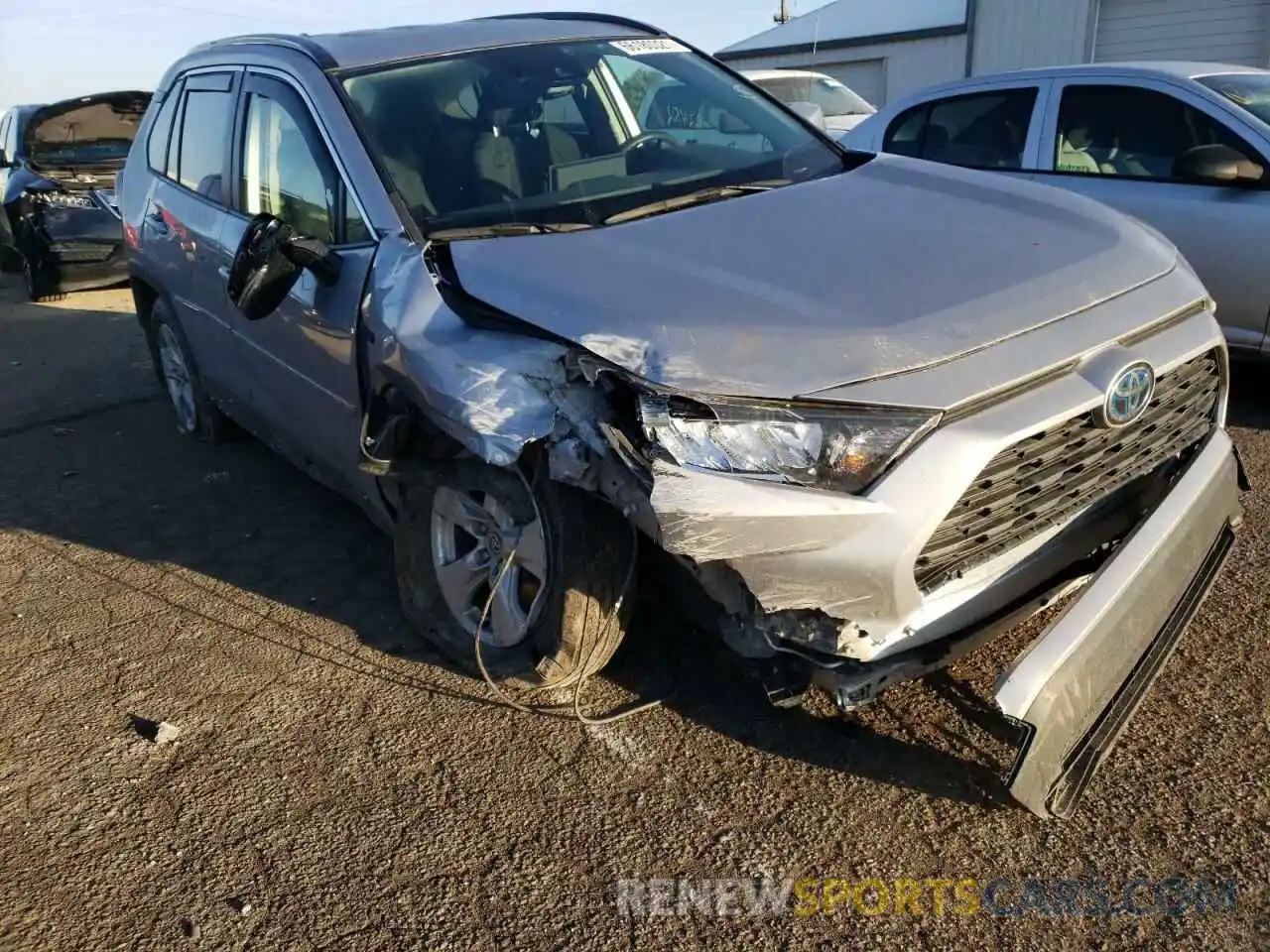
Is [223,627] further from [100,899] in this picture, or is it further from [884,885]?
[884,885]

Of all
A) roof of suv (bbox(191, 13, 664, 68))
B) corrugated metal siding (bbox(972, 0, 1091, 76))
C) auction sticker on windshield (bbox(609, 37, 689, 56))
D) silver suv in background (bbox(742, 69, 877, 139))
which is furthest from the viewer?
corrugated metal siding (bbox(972, 0, 1091, 76))

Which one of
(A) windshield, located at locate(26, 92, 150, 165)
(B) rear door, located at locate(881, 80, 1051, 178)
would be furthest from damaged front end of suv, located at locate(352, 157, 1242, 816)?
(A) windshield, located at locate(26, 92, 150, 165)

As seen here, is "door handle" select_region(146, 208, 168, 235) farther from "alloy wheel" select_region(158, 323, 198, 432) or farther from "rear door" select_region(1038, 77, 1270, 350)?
"rear door" select_region(1038, 77, 1270, 350)

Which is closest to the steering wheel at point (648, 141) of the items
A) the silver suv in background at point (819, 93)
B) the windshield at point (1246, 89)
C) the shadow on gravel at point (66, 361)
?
the windshield at point (1246, 89)

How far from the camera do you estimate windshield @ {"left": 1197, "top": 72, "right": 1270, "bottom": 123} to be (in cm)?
509

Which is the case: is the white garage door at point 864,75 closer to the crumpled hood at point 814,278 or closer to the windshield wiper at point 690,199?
the windshield wiper at point 690,199

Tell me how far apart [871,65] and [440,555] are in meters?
21.2

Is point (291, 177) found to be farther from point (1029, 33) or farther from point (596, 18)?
point (1029, 33)

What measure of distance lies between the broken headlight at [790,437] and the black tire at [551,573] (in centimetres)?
51

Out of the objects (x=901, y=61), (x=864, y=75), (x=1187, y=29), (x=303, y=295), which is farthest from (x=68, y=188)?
(x=864, y=75)

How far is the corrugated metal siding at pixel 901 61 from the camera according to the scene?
781 inches

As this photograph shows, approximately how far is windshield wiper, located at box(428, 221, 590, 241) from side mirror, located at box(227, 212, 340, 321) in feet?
1.28

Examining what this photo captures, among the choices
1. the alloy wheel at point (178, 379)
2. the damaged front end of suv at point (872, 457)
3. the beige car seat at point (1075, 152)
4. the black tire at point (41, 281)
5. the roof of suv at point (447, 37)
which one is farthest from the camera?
the black tire at point (41, 281)

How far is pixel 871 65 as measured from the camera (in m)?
22.1
